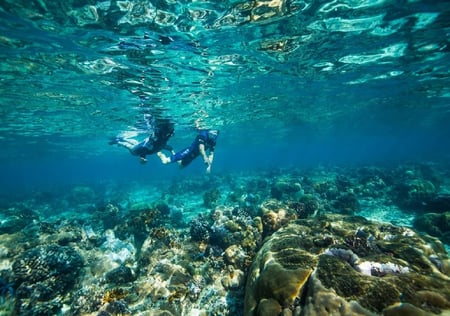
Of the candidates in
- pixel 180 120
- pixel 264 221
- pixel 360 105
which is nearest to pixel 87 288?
pixel 264 221

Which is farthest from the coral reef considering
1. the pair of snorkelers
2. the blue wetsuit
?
the blue wetsuit

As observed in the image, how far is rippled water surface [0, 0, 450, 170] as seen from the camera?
9406 millimetres

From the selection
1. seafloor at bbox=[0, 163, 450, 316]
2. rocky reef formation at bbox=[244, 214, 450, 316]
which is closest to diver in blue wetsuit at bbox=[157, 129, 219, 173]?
seafloor at bbox=[0, 163, 450, 316]

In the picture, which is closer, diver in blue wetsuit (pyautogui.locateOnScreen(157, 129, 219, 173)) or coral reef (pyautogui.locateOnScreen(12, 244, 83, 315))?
coral reef (pyautogui.locateOnScreen(12, 244, 83, 315))

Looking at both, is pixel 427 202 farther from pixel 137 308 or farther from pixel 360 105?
pixel 360 105

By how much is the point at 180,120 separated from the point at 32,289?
71.9 ft

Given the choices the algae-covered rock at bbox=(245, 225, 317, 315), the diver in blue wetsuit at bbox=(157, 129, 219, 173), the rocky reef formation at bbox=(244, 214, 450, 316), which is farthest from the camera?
the diver in blue wetsuit at bbox=(157, 129, 219, 173)

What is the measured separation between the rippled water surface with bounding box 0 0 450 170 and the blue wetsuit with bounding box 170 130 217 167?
13.3 ft

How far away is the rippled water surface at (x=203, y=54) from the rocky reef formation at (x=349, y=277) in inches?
332

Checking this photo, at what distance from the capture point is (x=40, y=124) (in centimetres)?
2681

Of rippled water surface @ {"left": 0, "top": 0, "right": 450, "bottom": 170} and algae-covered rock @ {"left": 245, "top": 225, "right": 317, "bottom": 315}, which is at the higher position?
rippled water surface @ {"left": 0, "top": 0, "right": 450, "bottom": 170}

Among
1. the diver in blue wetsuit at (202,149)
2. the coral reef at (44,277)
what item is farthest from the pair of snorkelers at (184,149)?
the coral reef at (44,277)

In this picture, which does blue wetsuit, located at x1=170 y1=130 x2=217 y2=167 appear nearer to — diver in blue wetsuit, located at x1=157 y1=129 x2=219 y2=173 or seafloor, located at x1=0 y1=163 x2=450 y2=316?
diver in blue wetsuit, located at x1=157 y1=129 x2=219 y2=173

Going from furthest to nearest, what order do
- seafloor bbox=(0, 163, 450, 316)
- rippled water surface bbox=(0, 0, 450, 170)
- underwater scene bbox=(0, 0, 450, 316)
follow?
rippled water surface bbox=(0, 0, 450, 170)
underwater scene bbox=(0, 0, 450, 316)
seafloor bbox=(0, 163, 450, 316)
